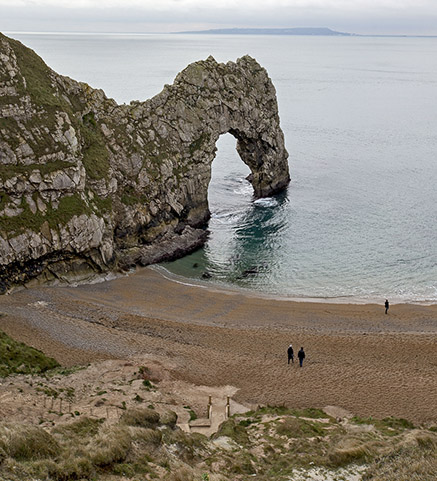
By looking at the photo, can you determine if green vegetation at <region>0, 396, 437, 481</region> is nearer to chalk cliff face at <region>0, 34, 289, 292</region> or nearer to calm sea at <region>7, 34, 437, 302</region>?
calm sea at <region>7, 34, 437, 302</region>

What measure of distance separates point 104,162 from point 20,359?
2541cm

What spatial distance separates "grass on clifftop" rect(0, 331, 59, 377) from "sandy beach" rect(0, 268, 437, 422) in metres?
2.11

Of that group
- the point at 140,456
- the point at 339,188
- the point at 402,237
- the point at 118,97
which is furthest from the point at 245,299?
the point at 118,97

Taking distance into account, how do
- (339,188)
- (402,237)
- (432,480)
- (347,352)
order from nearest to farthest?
(432,480) < (347,352) < (402,237) < (339,188)

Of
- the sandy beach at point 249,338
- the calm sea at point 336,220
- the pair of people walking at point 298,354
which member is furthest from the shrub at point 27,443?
the calm sea at point 336,220

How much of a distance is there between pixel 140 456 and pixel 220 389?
11823 millimetres

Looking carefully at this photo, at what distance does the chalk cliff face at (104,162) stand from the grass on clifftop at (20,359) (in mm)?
12514

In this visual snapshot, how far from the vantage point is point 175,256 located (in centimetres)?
5191

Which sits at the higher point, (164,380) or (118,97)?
(118,97)

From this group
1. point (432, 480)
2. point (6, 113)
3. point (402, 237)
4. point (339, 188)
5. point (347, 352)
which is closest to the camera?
point (432, 480)

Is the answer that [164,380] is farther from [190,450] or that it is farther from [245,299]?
[245,299]

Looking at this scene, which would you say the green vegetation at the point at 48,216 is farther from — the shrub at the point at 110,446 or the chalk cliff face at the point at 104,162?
the shrub at the point at 110,446

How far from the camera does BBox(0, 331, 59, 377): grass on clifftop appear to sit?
87.4 feet

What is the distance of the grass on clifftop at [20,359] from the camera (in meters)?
26.6
